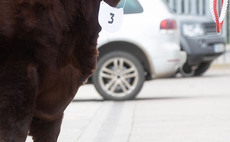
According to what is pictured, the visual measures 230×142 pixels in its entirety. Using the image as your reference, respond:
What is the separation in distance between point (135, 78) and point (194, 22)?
Answer: 5.13 metres

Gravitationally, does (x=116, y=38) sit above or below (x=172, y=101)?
above

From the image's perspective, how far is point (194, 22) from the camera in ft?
51.7

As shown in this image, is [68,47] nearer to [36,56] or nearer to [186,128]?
[36,56]

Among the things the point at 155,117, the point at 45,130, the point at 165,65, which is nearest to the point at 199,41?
the point at 165,65

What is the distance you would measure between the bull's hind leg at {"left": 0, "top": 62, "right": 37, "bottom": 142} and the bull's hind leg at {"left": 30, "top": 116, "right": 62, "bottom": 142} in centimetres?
26

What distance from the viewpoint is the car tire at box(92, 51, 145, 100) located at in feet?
35.9

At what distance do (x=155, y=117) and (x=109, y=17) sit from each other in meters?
5.44

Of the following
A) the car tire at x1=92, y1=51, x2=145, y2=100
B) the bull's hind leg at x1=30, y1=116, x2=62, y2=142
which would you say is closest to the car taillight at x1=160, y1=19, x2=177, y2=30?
the car tire at x1=92, y1=51, x2=145, y2=100

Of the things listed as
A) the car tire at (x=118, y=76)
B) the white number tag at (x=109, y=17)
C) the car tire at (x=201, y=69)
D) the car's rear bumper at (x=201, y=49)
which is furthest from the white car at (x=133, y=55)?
the white number tag at (x=109, y=17)

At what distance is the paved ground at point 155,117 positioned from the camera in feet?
22.5

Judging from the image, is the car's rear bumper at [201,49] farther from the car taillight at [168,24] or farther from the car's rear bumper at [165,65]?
the car's rear bumper at [165,65]

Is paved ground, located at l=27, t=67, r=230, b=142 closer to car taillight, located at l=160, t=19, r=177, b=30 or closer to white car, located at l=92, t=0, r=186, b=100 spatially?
white car, located at l=92, t=0, r=186, b=100

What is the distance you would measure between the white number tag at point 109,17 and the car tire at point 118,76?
748 centimetres

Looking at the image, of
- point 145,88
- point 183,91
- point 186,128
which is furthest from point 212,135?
point 145,88
